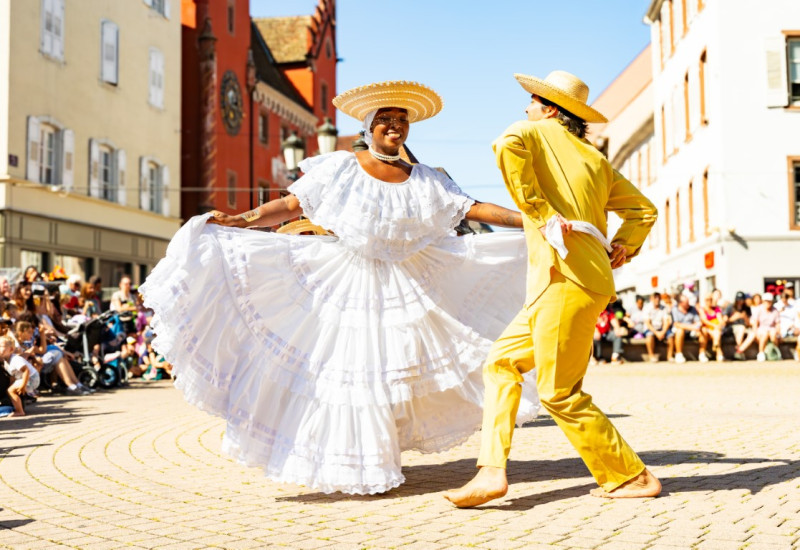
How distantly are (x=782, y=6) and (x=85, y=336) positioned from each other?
73.5ft

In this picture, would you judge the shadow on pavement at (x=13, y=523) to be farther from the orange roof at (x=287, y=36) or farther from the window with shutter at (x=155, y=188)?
the orange roof at (x=287, y=36)

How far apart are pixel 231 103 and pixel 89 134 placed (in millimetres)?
10171

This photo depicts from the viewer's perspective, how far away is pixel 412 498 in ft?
18.4

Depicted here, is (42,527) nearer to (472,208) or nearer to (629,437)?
(472,208)

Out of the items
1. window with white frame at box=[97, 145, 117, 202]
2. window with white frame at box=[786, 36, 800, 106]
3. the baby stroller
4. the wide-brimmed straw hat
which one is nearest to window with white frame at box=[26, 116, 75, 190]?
window with white frame at box=[97, 145, 117, 202]

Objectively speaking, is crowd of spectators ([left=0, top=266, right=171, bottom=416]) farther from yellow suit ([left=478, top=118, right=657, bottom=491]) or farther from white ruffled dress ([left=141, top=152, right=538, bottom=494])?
yellow suit ([left=478, top=118, right=657, bottom=491])

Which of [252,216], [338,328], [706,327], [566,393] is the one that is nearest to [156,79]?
[706,327]

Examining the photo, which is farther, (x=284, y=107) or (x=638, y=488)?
(x=284, y=107)

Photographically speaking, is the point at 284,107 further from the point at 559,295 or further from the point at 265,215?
the point at 559,295

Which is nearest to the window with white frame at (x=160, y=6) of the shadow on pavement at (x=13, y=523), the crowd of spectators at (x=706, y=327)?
the crowd of spectators at (x=706, y=327)

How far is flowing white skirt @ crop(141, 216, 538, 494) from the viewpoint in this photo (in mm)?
5602

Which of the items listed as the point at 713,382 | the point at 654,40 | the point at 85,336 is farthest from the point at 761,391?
the point at 654,40

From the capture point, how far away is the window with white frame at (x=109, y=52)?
30.2 meters

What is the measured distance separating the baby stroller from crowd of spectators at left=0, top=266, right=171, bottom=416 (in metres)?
0.02
